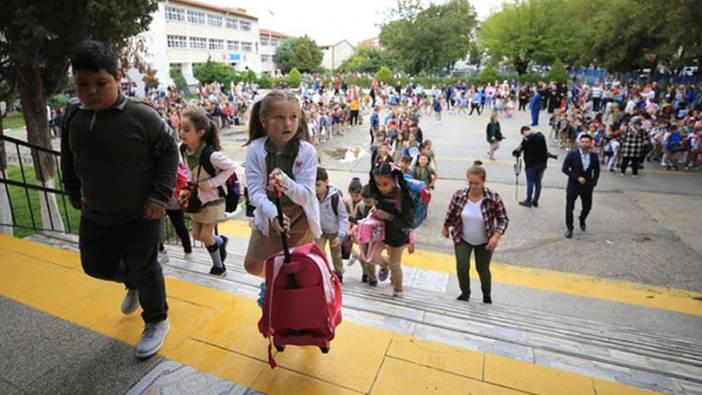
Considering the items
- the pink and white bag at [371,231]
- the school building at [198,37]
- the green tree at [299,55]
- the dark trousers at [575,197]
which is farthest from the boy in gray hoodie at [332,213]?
the green tree at [299,55]

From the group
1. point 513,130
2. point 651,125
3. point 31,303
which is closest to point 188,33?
point 513,130

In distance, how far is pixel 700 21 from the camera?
45.6ft

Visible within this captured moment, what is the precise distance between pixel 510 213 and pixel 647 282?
342 centimetres

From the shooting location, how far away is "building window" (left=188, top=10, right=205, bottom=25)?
4947 cm

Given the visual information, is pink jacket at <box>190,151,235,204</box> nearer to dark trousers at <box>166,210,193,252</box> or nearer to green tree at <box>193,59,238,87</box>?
dark trousers at <box>166,210,193,252</box>

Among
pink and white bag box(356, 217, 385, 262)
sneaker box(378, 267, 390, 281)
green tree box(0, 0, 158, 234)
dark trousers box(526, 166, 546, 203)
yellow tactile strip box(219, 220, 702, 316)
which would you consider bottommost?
yellow tactile strip box(219, 220, 702, 316)

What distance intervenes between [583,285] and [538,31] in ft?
144

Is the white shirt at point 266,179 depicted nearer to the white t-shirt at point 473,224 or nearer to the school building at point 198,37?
the white t-shirt at point 473,224

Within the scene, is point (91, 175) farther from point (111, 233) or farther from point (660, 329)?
point (660, 329)

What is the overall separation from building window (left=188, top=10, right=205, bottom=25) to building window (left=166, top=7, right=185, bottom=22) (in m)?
1.19

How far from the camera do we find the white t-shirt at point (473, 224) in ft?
14.2

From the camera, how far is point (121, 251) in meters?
2.57

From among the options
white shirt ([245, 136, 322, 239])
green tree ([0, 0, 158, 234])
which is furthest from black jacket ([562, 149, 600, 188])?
green tree ([0, 0, 158, 234])

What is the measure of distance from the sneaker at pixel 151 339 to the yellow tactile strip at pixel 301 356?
82 millimetres
